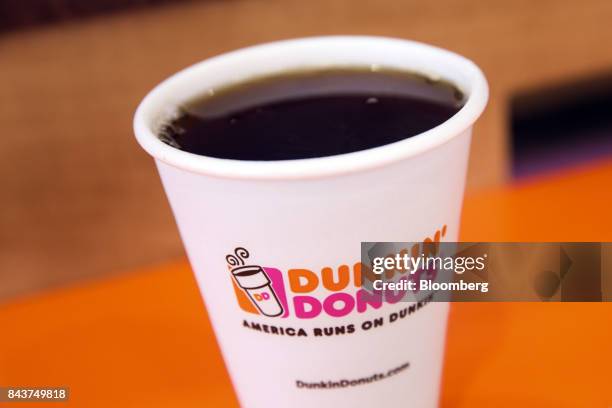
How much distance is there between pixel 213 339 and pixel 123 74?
16.0 inches

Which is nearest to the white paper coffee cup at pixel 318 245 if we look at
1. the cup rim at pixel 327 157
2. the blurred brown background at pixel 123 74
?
the cup rim at pixel 327 157

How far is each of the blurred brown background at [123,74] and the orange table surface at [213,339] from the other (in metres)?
0.23

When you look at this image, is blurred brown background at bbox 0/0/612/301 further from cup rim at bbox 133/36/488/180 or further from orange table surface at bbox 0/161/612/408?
cup rim at bbox 133/36/488/180

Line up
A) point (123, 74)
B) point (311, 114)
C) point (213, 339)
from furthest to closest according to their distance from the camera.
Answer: point (123, 74) → point (213, 339) → point (311, 114)

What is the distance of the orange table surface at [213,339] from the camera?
0.54 metres

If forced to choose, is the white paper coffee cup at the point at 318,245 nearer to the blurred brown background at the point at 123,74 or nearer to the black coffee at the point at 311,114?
the black coffee at the point at 311,114

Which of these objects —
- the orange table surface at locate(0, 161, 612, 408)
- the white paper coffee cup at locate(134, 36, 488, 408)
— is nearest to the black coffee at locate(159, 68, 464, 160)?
the white paper coffee cup at locate(134, 36, 488, 408)

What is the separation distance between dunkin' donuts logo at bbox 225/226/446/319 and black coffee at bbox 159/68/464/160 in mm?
69

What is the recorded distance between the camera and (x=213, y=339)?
25.1 inches

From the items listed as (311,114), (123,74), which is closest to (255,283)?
(311,114)

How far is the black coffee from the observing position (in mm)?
411

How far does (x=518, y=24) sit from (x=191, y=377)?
71cm

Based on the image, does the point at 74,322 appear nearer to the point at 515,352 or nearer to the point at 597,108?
the point at 515,352

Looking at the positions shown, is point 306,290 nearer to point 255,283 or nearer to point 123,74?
point 255,283
